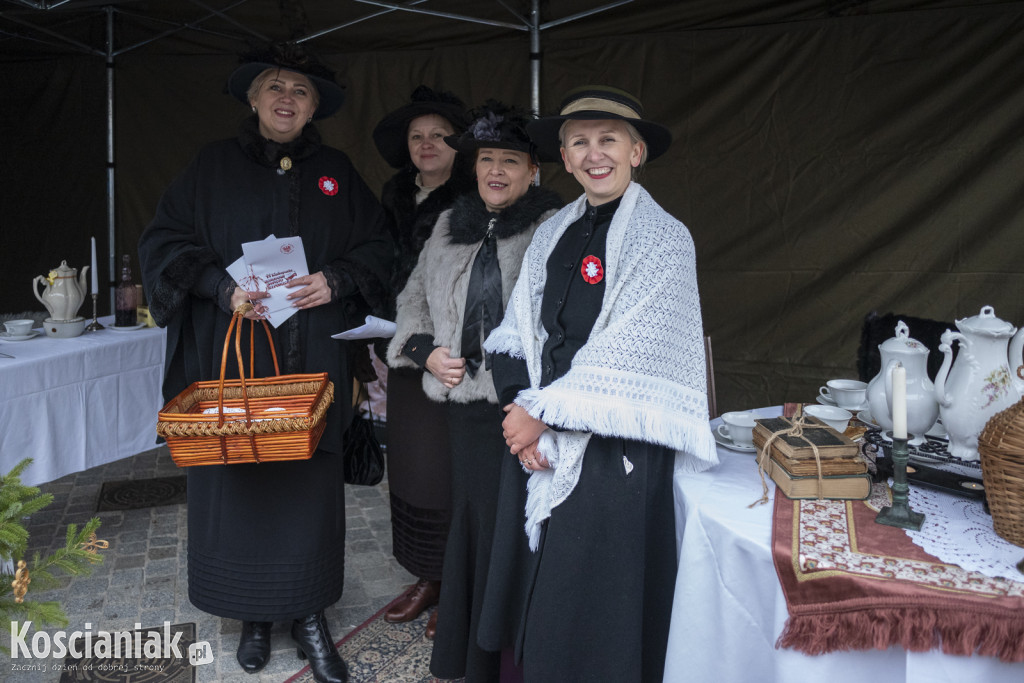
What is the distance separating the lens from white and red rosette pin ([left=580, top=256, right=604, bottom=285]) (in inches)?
85.0

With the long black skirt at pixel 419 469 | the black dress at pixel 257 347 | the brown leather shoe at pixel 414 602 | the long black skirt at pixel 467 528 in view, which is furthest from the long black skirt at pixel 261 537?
the long black skirt at pixel 467 528

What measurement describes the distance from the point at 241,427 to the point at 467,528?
2.84 feet

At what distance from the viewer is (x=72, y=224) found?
655 centimetres

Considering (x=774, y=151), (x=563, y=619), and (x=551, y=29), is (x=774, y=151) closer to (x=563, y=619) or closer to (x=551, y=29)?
(x=551, y=29)

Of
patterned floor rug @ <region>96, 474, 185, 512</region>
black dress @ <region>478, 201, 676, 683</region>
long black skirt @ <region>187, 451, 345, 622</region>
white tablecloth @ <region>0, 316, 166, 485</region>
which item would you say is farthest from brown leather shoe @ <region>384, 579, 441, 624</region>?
patterned floor rug @ <region>96, 474, 185, 512</region>

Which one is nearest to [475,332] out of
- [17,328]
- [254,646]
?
[254,646]

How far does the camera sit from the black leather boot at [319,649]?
9.50ft

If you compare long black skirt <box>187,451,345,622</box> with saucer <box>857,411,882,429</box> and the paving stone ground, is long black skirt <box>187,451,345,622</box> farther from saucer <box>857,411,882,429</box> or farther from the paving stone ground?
saucer <box>857,411,882,429</box>

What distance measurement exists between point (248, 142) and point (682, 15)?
296cm

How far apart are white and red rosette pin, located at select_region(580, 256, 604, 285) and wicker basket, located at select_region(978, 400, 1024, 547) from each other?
985mm

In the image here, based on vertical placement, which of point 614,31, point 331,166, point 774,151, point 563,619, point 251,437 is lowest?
point 563,619

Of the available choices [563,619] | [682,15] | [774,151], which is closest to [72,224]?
[682,15]

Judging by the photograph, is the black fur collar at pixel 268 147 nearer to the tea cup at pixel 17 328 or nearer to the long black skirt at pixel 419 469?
the long black skirt at pixel 419 469

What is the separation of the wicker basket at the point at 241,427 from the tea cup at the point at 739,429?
1262 mm
